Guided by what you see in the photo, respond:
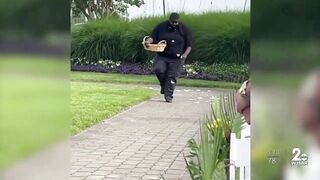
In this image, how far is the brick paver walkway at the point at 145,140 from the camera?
165 inches

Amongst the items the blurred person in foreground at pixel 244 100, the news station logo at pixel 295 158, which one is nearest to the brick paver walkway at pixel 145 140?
the blurred person in foreground at pixel 244 100

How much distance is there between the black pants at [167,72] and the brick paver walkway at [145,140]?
62mm

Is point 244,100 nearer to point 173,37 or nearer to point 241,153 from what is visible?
point 241,153

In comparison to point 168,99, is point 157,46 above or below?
above

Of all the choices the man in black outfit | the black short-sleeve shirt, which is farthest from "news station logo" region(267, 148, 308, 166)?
the black short-sleeve shirt

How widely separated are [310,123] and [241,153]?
0.42 metres

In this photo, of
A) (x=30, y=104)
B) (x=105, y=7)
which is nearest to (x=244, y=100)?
(x=105, y=7)

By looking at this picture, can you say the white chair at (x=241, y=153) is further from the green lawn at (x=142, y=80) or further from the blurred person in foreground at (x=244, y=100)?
the green lawn at (x=142, y=80)

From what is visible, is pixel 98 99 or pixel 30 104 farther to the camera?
pixel 98 99

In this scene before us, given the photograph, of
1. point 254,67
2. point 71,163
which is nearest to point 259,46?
point 254,67

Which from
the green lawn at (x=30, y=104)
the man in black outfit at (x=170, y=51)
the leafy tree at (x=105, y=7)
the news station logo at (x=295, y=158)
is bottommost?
the news station logo at (x=295, y=158)

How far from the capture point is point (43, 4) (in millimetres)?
3992

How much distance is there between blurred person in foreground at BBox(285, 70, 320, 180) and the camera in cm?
413

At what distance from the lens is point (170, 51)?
422 centimetres
